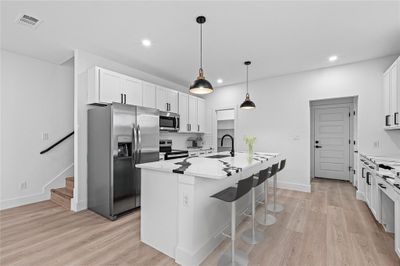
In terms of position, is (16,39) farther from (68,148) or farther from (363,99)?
(363,99)

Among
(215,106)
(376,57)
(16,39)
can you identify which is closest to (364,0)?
(376,57)

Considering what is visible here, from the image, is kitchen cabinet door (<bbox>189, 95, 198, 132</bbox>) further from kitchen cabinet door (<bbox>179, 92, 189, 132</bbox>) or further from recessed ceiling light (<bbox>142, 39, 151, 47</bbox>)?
recessed ceiling light (<bbox>142, 39, 151, 47</bbox>)

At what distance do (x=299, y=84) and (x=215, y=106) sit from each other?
7.76 ft

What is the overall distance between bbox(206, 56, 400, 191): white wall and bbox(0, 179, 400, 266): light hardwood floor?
51.8 inches

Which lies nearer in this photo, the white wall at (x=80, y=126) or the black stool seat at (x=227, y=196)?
the black stool seat at (x=227, y=196)

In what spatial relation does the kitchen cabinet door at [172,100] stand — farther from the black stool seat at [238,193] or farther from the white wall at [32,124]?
the black stool seat at [238,193]

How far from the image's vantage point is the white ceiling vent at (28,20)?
8.10ft

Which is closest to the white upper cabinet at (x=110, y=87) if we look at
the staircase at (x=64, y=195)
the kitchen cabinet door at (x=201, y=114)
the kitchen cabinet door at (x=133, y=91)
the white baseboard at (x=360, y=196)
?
the kitchen cabinet door at (x=133, y=91)

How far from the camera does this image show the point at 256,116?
17.0 ft

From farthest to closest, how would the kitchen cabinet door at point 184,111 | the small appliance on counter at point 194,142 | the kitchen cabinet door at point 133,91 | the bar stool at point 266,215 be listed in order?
the small appliance on counter at point 194,142
the kitchen cabinet door at point 184,111
the kitchen cabinet door at point 133,91
the bar stool at point 266,215

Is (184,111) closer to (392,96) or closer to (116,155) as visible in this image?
(116,155)

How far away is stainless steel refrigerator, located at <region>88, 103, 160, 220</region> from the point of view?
3.02m

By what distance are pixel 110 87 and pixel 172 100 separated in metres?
1.62

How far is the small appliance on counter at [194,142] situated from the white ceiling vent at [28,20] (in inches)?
161
